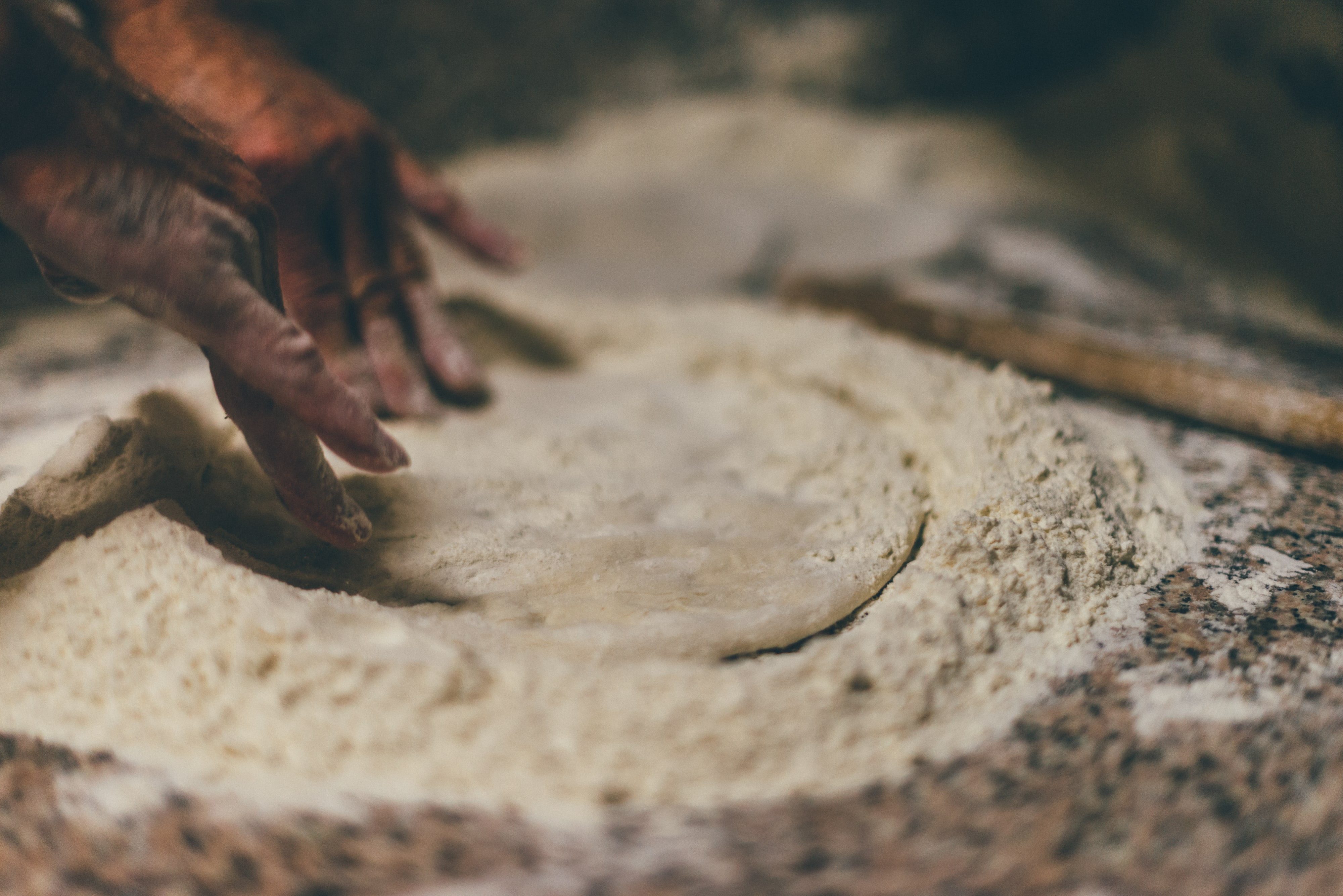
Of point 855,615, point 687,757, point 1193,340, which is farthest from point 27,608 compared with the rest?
point 1193,340

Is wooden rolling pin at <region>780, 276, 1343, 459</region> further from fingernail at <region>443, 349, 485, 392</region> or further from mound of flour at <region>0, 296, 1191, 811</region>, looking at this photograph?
fingernail at <region>443, 349, 485, 392</region>

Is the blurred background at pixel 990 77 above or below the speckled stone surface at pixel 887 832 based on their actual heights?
above

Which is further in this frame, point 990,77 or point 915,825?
point 990,77

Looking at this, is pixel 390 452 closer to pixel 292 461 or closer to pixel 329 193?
pixel 292 461

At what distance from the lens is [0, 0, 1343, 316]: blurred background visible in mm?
1569

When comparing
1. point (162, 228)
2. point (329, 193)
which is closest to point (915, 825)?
point (162, 228)

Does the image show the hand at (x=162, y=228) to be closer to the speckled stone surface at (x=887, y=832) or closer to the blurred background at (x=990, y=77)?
the speckled stone surface at (x=887, y=832)

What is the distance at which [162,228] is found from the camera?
2.01ft

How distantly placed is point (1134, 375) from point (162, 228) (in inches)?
48.6

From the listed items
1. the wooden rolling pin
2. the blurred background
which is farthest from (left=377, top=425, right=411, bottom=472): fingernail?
the blurred background

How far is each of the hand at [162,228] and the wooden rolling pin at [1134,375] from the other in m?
0.99

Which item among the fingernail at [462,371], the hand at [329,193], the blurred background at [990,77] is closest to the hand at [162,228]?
the hand at [329,193]

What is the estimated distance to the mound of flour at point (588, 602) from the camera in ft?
1.94

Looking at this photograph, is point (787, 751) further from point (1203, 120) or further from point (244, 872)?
point (1203, 120)
